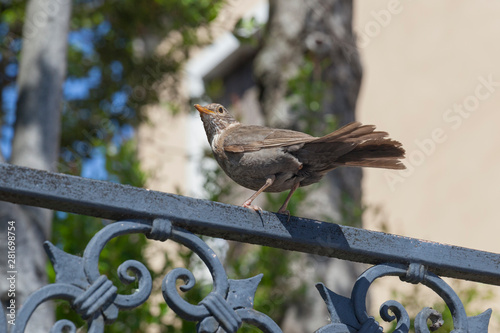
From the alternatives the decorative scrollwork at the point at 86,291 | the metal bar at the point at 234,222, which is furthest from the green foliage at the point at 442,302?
the decorative scrollwork at the point at 86,291

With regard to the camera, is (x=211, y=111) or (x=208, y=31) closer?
(x=211, y=111)

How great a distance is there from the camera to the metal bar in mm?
1673

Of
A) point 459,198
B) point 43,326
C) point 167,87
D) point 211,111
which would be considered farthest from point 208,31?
point 43,326

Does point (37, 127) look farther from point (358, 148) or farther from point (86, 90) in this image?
point (86, 90)

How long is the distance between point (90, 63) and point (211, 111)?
429cm

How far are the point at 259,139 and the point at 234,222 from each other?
1.08 m

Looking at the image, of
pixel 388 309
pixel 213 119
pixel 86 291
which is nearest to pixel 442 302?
pixel 213 119

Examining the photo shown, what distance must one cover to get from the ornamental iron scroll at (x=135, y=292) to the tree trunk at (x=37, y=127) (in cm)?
202

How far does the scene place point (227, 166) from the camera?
117 inches

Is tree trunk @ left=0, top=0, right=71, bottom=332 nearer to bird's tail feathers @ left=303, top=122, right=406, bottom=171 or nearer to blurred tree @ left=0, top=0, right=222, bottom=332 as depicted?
blurred tree @ left=0, top=0, right=222, bottom=332

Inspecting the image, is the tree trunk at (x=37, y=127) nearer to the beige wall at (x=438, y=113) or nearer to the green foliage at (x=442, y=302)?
the green foliage at (x=442, y=302)

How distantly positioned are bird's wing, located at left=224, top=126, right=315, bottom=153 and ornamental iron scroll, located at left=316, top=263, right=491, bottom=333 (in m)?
0.83

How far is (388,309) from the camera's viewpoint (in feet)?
6.38

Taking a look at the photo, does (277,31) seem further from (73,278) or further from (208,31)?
(73,278)
